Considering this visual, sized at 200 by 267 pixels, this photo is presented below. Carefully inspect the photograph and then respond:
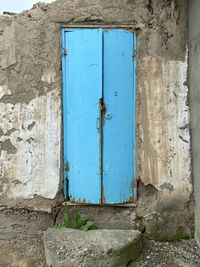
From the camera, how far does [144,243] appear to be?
229cm

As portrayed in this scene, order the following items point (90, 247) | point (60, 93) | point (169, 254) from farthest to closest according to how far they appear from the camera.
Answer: point (60, 93)
point (169, 254)
point (90, 247)

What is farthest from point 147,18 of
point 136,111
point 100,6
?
point 136,111

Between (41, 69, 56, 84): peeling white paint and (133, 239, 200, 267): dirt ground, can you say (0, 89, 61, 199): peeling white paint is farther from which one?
(133, 239, 200, 267): dirt ground

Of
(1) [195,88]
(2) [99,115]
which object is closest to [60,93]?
(2) [99,115]

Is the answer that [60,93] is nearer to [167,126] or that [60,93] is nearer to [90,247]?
[167,126]

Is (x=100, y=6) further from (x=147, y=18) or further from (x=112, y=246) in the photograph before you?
(x=112, y=246)

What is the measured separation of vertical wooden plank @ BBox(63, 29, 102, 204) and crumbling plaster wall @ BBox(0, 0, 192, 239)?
112 millimetres

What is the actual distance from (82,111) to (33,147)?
2.38 feet

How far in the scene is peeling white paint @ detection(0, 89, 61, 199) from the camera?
2383 millimetres

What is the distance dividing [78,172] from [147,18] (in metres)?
1.97

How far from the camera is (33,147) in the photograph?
94.3 inches

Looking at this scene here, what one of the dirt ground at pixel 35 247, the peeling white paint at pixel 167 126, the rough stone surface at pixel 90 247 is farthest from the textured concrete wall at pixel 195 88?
the rough stone surface at pixel 90 247

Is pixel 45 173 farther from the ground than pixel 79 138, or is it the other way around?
pixel 79 138

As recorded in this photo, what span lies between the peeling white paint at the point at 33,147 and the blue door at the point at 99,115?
0.14m
